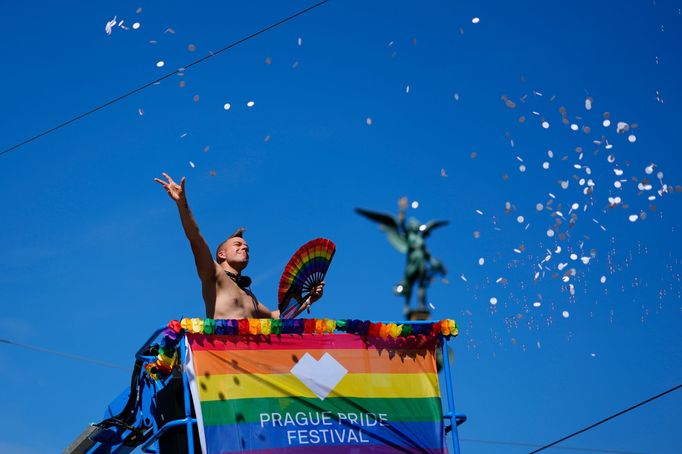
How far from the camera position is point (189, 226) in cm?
944

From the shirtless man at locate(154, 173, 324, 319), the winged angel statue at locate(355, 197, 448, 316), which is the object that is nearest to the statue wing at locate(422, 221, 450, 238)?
the winged angel statue at locate(355, 197, 448, 316)

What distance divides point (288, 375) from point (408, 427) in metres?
1.07

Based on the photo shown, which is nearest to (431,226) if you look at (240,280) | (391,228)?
(391,228)

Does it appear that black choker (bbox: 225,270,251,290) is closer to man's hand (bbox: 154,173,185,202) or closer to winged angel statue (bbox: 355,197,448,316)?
man's hand (bbox: 154,173,185,202)

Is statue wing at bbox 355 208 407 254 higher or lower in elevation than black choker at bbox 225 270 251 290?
higher

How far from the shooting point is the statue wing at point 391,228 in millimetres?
18922

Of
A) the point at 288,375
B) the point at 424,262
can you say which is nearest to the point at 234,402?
the point at 288,375

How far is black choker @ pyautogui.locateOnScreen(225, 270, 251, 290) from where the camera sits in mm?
10062

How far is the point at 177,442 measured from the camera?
8.57 m

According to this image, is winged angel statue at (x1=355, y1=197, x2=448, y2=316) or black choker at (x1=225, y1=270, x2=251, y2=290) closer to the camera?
black choker at (x1=225, y1=270, x2=251, y2=290)

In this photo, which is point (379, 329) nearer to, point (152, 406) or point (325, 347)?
point (325, 347)

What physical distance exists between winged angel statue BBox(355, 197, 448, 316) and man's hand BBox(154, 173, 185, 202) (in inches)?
A: 286

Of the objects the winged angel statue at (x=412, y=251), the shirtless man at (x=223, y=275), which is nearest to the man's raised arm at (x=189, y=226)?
the shirtless man at (x=223, y=275)

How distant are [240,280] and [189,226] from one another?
90 cm
